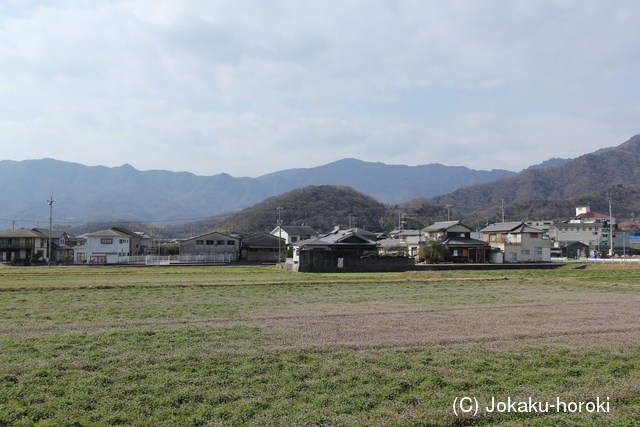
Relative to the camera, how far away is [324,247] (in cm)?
4819

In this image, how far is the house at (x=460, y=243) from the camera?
5084 centimetres

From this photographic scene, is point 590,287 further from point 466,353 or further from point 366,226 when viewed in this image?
point 366,226

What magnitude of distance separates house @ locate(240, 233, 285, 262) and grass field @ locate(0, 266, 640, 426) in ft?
163

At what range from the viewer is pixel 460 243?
5059 cm

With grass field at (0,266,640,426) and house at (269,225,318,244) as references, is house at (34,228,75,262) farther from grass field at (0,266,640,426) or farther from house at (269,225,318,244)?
grass field at (0,266,640,426)

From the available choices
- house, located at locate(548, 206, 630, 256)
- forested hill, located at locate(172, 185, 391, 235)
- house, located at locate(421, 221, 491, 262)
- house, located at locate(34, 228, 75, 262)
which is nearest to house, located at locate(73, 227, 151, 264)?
house, located at locate(34, 228, 75, 262)

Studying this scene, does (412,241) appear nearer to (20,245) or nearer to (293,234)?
(293,234)

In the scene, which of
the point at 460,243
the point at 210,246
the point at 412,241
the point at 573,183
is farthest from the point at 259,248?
the point at 573,183

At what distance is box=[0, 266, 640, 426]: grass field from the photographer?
5.27 metres

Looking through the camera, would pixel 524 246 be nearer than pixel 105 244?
Yes

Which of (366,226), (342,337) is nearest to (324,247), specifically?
(342,337)

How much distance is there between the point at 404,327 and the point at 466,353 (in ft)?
8.72

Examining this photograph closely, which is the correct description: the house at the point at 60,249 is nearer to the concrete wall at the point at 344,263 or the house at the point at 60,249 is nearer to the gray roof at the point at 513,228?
the concrete wall at the point at 344,263

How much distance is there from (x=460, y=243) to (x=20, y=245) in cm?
5495
